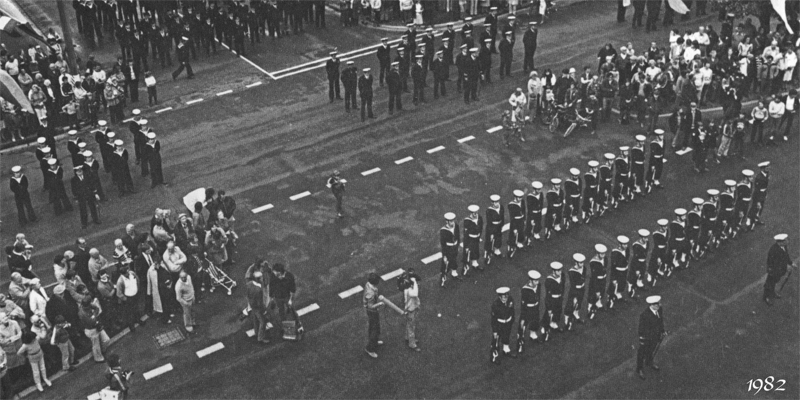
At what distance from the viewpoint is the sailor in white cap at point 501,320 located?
17.3 meters

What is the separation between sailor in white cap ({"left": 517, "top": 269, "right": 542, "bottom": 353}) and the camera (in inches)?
698

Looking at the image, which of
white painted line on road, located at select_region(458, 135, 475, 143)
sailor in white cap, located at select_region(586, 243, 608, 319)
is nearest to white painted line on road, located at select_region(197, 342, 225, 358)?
sailor in white cap, located at select_region(586, 243, 608, 319)

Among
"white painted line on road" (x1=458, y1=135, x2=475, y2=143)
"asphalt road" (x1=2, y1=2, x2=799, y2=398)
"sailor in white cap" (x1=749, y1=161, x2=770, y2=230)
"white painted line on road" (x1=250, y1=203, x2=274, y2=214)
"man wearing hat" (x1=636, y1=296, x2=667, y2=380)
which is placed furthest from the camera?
"white painted line on road" (x1=458, y1=135, x2=475, y2=143)

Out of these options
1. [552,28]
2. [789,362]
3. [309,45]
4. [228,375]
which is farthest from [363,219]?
[552,28]

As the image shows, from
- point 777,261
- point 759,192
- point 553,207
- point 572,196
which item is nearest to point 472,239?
point 553,207

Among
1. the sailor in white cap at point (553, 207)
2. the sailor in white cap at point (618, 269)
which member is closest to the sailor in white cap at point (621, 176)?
the sailor in white cap at point (553, 207)

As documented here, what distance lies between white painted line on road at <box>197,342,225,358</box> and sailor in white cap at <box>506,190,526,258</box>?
24.1 ft

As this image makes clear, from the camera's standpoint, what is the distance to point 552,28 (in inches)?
1470

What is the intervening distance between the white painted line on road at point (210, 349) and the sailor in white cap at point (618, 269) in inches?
336

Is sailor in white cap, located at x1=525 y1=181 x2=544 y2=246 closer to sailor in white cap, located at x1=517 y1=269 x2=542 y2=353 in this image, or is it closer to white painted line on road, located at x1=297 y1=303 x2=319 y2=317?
sailor in white cap, located at x1=517 y1=269 x2=542 y2=353

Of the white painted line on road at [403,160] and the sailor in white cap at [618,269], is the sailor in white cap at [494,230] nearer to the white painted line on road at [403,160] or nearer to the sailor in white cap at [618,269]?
the sailor in white cap at [618,269]

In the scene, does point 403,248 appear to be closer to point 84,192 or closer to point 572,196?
point 572,196

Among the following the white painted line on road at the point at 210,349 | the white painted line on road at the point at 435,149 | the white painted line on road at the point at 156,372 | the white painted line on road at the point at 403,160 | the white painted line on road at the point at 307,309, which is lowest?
the white painted line on road at the point at 156,372

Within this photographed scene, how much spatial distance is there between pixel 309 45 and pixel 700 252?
64.8ft
